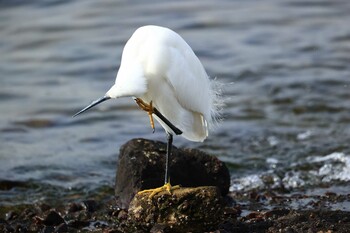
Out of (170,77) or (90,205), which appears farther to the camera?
(90,205)

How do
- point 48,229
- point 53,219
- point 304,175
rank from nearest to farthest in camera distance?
point 48,229
point 53,219
point 304,175

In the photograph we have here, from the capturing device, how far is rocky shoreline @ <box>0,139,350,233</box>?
6.02m

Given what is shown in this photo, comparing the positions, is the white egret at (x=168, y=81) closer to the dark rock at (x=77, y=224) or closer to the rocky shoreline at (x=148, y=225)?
the rocky shoreline at (x=148, y=225)

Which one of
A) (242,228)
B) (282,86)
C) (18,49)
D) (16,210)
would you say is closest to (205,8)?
(18,49)

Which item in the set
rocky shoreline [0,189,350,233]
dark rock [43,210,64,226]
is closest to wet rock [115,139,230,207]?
rocky shoreline [0,189,350,233]

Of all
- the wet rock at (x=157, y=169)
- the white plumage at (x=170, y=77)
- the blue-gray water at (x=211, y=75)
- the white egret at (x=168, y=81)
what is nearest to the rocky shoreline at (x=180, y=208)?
the wet rock at (x=157, y=169)

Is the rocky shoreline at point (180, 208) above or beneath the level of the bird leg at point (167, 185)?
beneath

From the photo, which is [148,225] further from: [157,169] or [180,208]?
[157,169]

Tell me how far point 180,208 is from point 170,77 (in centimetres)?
100

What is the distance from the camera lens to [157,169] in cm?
698

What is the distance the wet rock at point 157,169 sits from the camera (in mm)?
6918

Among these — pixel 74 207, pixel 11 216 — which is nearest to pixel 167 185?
pixel 74 207

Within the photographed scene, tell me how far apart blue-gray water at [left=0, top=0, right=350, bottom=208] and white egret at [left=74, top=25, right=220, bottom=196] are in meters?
1.37

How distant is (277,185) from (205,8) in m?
8.15
